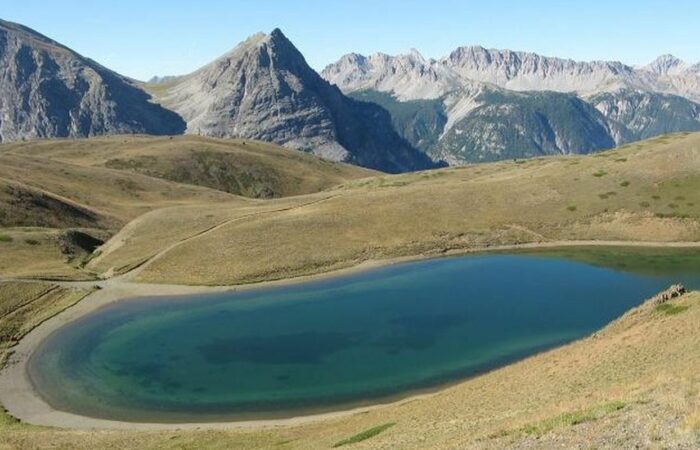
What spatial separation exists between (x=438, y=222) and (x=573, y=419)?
109 metres

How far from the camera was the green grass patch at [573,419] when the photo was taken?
26750mm

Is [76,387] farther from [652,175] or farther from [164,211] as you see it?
[652,175]

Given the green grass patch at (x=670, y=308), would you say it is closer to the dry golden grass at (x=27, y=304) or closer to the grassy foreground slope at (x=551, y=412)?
the grassy foreground slope at (x=551, y=412)

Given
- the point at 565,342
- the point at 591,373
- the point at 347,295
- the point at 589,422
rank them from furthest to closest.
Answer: the point at 347,295 → the point at 565,342 → the point at 591,373 → the point at 589,422

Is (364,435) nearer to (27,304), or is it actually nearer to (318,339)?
(318,339)

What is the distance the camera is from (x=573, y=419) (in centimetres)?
2712

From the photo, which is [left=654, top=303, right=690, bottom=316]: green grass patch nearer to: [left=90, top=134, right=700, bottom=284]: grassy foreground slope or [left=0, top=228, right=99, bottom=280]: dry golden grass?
[left=90, top=134, right=700, bottom=284]: grassy foreground slope

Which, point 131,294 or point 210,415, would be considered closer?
point 210,415

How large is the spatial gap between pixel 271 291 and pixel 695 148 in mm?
118594

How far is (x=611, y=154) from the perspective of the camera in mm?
178125

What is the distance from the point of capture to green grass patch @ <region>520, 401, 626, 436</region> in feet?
87.8

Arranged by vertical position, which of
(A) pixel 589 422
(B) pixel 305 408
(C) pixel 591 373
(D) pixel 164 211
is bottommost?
(B) pixel 305 408

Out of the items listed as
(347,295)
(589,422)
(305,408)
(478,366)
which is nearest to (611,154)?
(347,295)

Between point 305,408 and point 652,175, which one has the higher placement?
point 652,175
